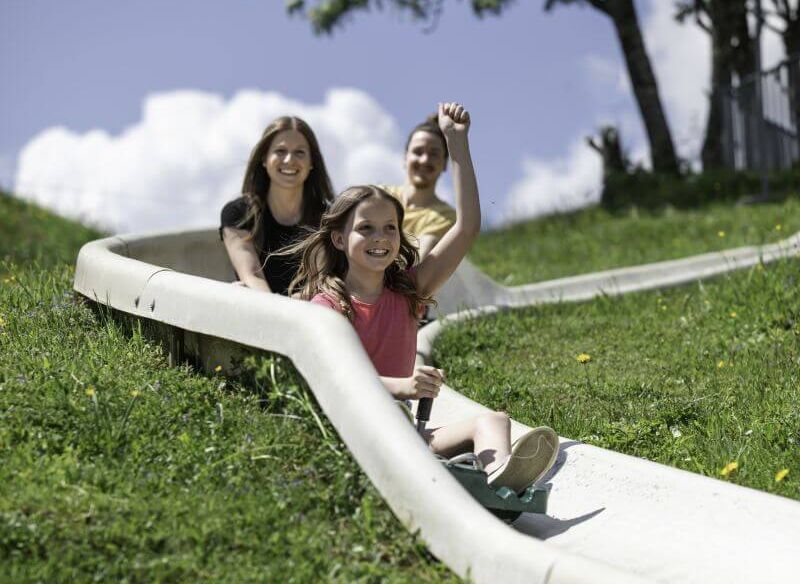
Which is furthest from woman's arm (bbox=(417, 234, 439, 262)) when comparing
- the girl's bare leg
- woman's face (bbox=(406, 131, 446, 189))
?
the girl's bare leg

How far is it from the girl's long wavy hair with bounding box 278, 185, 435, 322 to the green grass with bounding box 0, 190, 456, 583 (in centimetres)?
39

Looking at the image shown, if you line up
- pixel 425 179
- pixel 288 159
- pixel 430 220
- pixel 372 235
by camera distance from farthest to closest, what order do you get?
pixel 425 179
pixel 430 220
pixel 288 159
pixel 372 235

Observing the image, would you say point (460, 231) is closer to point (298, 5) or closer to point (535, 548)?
point (535, 548)

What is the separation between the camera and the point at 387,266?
14.6 ft

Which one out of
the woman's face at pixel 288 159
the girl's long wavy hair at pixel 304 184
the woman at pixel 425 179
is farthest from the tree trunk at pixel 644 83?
the woman's face at pixel 288 159

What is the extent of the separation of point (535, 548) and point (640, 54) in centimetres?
1442

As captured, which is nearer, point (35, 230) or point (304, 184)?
point (304, 184)

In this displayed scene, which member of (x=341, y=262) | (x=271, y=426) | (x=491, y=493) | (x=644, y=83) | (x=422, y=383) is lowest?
(x=491, y=493)

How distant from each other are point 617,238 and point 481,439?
29.6 feet

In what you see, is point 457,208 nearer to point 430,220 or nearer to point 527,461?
point 527,461

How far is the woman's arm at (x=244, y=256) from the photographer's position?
221 inches

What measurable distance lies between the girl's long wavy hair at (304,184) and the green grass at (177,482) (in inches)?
55.1

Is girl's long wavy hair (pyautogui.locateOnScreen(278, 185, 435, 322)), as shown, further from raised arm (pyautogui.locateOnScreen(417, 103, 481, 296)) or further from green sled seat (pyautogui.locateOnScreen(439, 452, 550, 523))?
green sled seat (pyautogui.locateOnScreen(439, 452, 550, 523))

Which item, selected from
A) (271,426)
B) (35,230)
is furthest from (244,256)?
(35,230)
